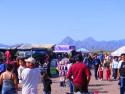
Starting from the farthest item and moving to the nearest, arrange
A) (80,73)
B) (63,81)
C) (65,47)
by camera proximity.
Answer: (65,47) < (63,81) < (80,73)

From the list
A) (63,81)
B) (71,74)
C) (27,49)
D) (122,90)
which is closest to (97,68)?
(63,81)

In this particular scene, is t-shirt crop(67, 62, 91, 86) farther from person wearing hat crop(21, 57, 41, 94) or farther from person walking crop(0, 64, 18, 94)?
person walking crop(0, 64, 18, 94)

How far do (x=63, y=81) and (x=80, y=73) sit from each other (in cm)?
1099

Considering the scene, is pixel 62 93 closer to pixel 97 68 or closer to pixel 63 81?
pixel 63 81

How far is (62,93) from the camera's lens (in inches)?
812

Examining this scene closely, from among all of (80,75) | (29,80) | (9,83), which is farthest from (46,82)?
(29,80)

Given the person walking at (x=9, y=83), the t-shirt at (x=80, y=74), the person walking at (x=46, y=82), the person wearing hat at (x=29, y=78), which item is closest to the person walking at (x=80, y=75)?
the t-shirt at (x=80, y=74)

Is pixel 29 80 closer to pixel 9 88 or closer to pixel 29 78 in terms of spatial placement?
pixel 29 78

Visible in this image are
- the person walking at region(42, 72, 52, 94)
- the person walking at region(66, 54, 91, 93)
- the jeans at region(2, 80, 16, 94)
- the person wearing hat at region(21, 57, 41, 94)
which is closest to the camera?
the person wearing hat at region(21, 57, 41, 94)

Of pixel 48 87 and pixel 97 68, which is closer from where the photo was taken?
pixel 48 87

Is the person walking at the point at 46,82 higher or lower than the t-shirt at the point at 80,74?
lower

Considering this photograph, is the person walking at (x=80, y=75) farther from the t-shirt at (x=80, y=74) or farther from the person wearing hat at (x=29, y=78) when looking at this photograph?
the person wearing hat at (x=29, y=78)

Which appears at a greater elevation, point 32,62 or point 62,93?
point 32,62

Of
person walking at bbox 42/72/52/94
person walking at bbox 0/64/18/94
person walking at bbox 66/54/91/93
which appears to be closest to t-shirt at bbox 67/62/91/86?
person walking at bbox 66/54/91/93
